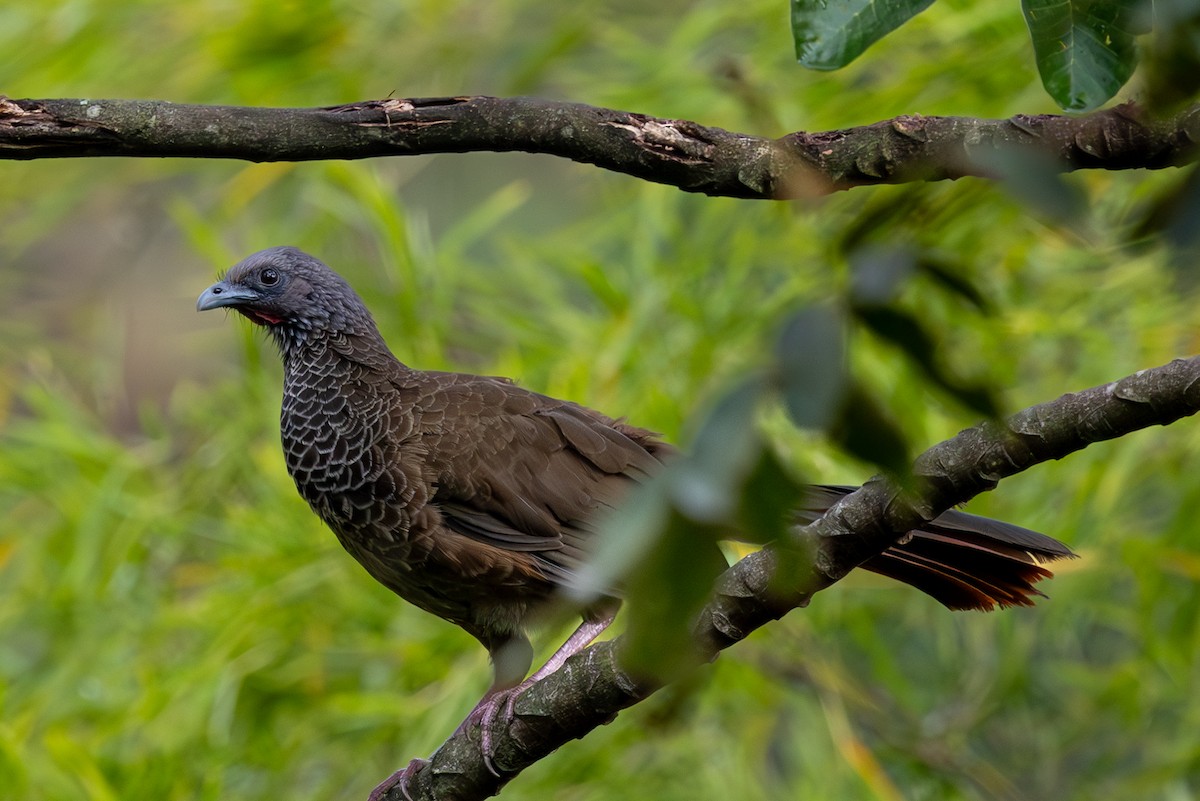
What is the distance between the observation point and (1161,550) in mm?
4102

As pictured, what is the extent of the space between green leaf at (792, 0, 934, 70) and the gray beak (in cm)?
224

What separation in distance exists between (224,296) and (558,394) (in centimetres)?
149

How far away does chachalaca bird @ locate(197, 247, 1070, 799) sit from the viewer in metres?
2.77

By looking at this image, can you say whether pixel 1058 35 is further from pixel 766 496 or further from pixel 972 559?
pixel 972 559

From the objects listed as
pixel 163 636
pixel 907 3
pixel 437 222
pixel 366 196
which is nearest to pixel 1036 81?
pixel 366 196

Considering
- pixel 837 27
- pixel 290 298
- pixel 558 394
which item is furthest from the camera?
pixel 558 394

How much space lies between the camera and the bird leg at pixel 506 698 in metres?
2.47

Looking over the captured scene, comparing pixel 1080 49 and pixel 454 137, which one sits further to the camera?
pixel 454 137

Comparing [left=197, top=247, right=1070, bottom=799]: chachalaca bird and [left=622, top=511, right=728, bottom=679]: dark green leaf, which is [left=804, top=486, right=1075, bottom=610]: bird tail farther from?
[left=622, top=511, right=728, bottom=679]: dark green leaf

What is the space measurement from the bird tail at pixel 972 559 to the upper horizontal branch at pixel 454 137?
0.64m

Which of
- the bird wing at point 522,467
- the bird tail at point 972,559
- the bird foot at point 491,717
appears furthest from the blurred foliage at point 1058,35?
the bird wing at point 522,467

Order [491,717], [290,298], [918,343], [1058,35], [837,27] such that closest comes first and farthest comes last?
[918,343] → [1058,35] → [837,27] → [491,717] → [290,298]

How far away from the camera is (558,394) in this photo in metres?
4.47

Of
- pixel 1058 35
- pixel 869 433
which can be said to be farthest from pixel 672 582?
pixel 1058 35
